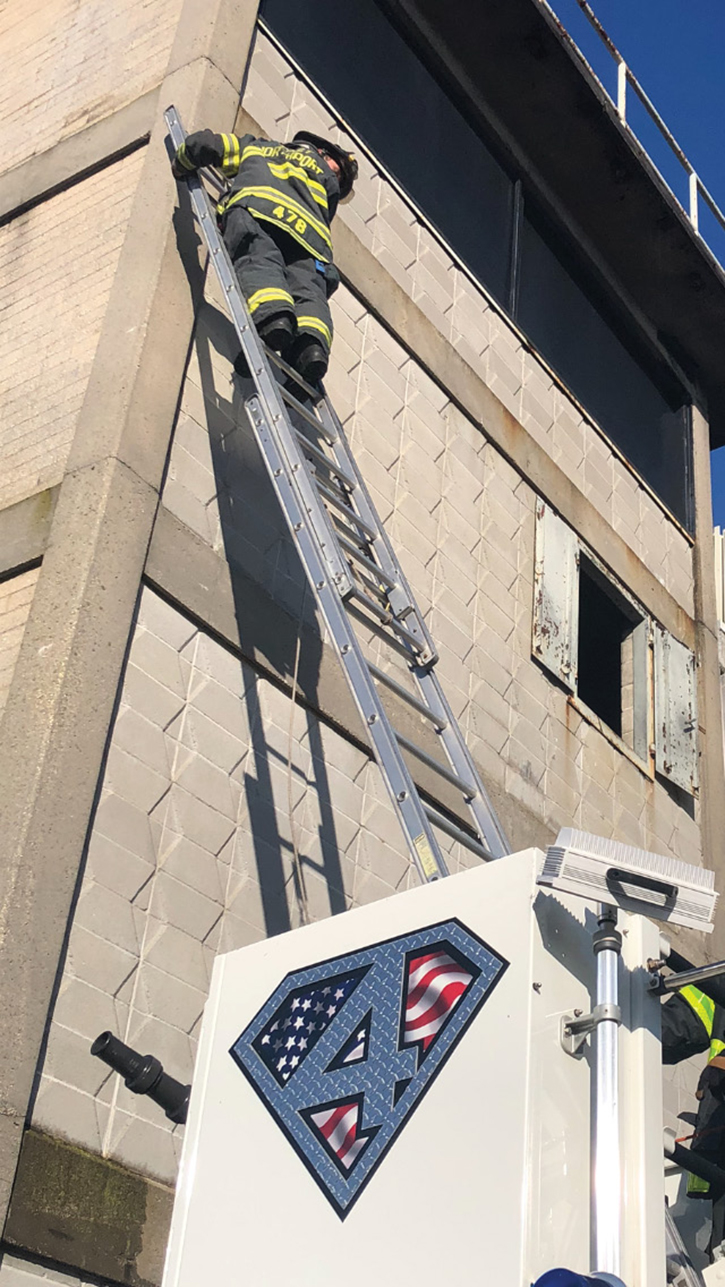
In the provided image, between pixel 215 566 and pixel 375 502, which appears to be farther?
pixel 375 502

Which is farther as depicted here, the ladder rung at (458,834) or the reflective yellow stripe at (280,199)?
the reflective yellow stripe at (280,199)

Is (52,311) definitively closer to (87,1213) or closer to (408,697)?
(408,697)

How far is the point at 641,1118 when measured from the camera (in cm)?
293

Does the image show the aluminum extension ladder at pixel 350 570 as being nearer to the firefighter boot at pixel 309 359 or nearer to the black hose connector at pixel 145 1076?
the firefighter boot at pixel 309 359

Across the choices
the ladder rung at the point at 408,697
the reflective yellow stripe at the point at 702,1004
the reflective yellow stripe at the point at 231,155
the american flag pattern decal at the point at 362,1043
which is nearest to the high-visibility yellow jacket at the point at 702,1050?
the reflective yellow stripe at the point at 702,1004

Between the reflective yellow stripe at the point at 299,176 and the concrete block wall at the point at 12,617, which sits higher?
the reflective yellow stripe at the point at 299,176

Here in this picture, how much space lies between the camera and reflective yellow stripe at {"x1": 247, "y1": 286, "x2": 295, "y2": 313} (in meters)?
6.00

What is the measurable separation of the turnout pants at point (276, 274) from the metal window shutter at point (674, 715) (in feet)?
13.3

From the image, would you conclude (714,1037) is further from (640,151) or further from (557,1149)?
(640,151)

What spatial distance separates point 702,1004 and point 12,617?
9.68 feet

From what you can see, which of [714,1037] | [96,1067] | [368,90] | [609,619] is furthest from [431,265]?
[96,1067]

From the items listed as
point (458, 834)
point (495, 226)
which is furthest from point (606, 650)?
point (458, 834)

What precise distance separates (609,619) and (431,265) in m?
2.72

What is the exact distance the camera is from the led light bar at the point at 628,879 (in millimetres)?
3020
